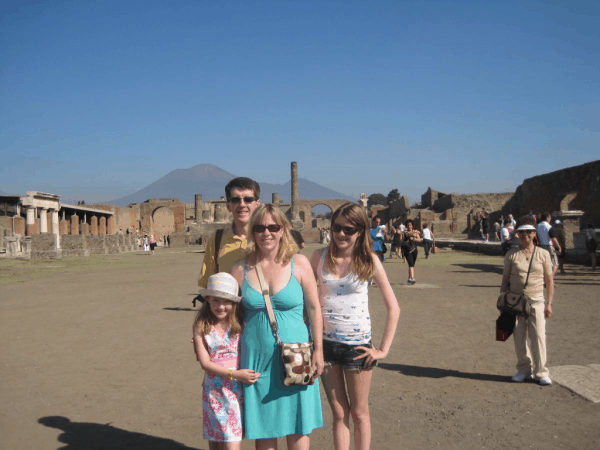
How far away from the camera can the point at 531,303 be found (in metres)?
4.82

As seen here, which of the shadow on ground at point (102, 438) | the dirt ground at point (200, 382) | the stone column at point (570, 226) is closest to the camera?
the shadow on ground at point (102, 438)

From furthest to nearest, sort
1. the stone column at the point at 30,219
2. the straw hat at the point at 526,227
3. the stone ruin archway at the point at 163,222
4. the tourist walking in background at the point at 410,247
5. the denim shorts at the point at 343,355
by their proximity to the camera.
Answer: the stone ruin archway at the point at 163,222 → the stone column at the point at 30,219 → the tourist walking in background at the point at 410,247 → the straw hat at the point at 526,227 → the denim shorts at the point at 343,355

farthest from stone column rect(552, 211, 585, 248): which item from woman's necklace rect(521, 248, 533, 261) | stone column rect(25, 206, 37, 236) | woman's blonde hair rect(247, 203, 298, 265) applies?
stone column rect(25, 206, 37, 236)

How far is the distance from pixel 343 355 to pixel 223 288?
797 mm

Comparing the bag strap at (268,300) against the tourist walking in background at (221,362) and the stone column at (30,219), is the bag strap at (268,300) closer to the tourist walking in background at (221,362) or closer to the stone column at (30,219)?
the tourist walking in background at (221,362)

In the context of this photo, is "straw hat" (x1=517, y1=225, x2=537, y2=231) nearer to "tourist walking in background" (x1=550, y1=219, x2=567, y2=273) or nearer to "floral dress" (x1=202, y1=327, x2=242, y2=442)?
"floral dress" (x1=202, y1=327, x2=242, y2=442)

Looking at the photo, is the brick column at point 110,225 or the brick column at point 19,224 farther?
the brick column at point 110,225

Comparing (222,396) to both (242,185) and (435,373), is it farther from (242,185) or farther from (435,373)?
(435,373)

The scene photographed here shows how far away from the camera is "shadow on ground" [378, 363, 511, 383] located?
4.94 m

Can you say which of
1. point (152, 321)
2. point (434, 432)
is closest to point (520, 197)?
point (152, 321)

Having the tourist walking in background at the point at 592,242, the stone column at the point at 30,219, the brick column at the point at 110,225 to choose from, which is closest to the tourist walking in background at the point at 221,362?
the tourist walking in background at the point at 592,242

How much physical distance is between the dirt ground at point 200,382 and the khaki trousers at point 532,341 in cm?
17

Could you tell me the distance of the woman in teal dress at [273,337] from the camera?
263 cm

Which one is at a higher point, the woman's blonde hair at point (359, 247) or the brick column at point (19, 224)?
the brick column at point (19, 224)
